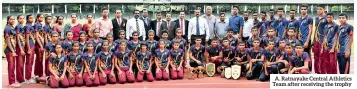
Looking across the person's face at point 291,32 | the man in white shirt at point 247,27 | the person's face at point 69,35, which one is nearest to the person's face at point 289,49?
the person's face at point 291,32

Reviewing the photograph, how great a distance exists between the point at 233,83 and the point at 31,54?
299 centimetres

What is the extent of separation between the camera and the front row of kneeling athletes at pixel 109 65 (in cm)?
730

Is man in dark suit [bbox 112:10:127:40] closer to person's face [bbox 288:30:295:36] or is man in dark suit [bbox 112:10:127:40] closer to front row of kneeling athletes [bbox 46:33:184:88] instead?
front row of kneeling athletes [bbox 46:33:184:88]

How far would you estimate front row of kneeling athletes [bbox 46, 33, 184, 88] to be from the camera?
7297mm

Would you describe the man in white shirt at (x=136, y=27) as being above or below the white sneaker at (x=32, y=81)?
above

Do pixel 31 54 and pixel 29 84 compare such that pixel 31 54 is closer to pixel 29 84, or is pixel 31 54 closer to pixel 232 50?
pixel 29 84

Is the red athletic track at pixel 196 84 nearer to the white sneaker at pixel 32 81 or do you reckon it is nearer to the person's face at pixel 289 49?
the white sneaker at pixel 32 81

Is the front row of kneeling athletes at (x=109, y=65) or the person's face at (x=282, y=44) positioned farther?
the person's face at (x=282, y=44)

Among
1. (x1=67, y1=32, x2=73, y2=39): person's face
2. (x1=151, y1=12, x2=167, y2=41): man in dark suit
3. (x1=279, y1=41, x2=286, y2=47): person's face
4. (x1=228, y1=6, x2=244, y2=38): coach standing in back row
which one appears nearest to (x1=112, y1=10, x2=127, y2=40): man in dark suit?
(x1=151, y1=12, x2=167, y2=41): man in dark suit

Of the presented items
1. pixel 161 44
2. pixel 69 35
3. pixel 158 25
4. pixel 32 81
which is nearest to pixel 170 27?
pixel 158 25

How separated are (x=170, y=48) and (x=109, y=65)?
1.05m

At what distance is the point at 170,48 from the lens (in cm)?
813

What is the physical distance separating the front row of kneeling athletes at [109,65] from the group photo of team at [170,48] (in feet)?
0.05

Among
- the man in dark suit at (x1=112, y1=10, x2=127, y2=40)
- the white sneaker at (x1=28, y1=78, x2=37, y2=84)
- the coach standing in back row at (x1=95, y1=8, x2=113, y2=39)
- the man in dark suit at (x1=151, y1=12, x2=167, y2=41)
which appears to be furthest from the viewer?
the man in dark suit at (x1=151, y1=12, x2=167, y2=41)
